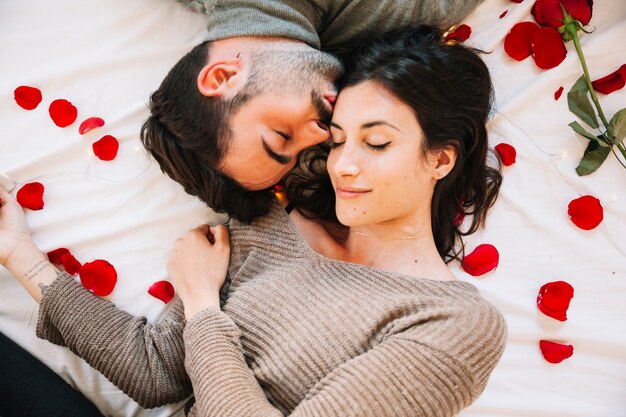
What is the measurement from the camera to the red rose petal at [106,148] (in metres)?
1.75

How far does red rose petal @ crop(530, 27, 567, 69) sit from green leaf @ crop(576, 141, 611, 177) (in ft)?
0.96

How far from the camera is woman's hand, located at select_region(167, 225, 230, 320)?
154 centimetres

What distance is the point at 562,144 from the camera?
5.89 ft

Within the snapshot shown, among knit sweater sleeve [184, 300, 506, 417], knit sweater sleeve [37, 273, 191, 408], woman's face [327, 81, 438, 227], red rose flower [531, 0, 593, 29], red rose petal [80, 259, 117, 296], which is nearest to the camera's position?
knit sweater sleeve [184, 300, 506, 417]

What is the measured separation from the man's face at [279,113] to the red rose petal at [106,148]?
1.43 ft

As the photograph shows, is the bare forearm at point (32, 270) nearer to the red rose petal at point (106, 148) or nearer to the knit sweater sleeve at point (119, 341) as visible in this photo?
the knit sweater sleeve at point (119, 341)

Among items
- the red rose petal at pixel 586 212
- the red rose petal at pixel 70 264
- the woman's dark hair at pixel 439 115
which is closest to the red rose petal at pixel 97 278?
the red rose petal at pixel 70 264

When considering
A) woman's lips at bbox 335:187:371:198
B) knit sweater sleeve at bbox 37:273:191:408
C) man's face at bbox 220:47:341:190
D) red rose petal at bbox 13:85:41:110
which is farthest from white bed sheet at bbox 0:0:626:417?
woman's lips at bbox 335:187:371:198

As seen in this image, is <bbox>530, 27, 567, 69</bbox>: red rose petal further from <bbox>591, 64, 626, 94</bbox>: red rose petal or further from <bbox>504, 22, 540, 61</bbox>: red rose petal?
<bbox>591, 64, 626, 94</bbox>: red rose petal

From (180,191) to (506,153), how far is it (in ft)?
3.40

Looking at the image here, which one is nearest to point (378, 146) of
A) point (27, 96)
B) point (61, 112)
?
point (61, 112)

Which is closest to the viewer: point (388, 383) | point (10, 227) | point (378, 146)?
point (388, 383)

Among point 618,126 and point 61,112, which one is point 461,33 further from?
point 61,112

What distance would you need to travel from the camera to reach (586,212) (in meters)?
1.74
